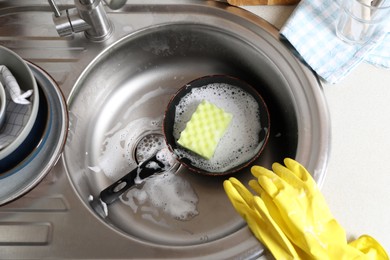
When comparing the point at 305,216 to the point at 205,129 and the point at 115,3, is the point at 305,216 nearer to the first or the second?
the point at 205,129

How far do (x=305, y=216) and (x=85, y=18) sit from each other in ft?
1.86

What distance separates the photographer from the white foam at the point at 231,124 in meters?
0.90

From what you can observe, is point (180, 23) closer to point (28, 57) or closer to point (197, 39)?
point (197, 39)

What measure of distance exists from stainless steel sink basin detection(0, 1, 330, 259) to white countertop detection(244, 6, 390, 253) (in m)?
0.03

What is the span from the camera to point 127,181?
85 centimetres

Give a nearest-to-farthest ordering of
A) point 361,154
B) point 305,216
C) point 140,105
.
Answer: point 305,216, point 361,154, point 140,105

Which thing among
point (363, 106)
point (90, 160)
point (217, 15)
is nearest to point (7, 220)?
point (90, 160)

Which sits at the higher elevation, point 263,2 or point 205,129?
point 263,2

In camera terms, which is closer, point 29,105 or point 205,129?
point 29,105

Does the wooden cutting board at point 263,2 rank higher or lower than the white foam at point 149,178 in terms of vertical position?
higher

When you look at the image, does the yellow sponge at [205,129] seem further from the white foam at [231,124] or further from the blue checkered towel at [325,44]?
the blue checkered towel at [325,44]

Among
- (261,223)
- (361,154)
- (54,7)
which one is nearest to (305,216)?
(261,223)

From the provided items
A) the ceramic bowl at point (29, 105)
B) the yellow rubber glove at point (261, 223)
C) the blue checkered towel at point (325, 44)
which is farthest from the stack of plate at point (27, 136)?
the blue checkered towel at point (325, 44)

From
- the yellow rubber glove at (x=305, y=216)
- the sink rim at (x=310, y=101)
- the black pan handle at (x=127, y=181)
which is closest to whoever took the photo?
the yellow rubber glove at (x=305, y=216)
